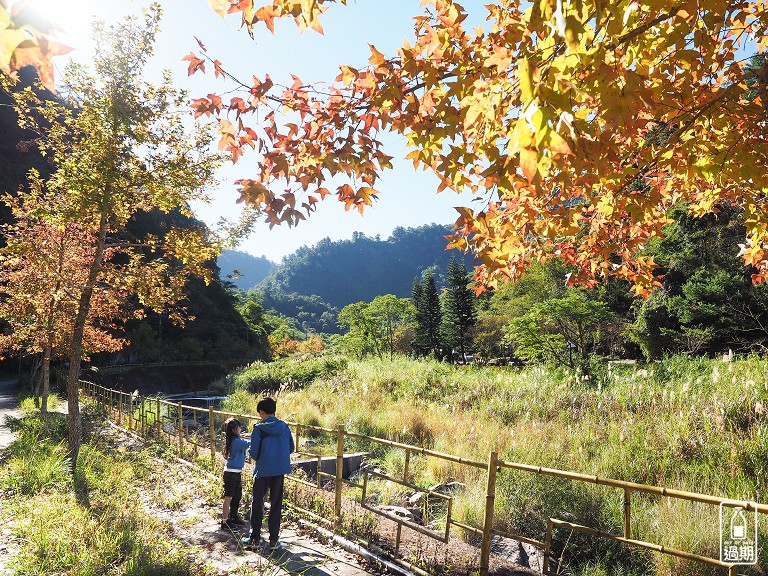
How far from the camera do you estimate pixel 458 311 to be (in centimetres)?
4641

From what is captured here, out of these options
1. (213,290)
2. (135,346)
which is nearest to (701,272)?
(135,346)

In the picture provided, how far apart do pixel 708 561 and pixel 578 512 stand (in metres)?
2.14

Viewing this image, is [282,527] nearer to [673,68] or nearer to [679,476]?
[679,476]

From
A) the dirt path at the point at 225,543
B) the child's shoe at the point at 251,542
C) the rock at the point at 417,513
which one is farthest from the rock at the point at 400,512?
the child's shoe at the point at 251,542

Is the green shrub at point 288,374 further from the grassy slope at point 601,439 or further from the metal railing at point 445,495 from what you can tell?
the grassy slope at point 601,439

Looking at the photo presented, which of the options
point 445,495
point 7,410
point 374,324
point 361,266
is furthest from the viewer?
point 361,266

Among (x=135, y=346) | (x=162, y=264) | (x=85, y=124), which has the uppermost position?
(x=85, y=124)

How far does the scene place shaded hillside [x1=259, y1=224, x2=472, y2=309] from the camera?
152 metres

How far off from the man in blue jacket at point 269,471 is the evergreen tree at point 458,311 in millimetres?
41452

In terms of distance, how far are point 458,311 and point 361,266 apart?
123 metres

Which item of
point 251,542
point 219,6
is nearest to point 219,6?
point 219,6

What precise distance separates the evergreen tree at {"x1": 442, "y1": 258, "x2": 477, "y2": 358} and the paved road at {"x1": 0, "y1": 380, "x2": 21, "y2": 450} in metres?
34.8

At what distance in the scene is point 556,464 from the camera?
5820 millimetres

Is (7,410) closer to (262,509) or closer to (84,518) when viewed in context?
(84,518)
